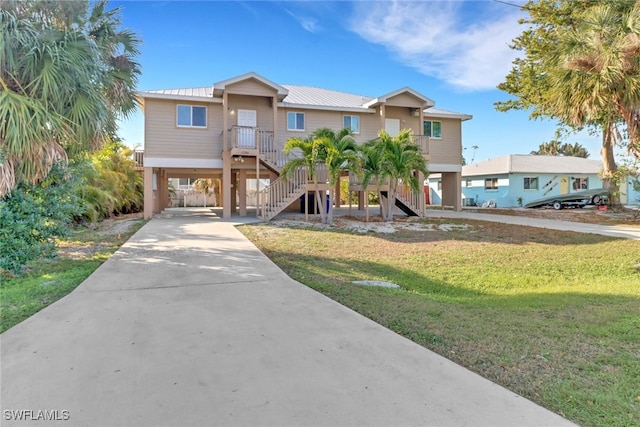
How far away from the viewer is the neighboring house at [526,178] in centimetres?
2906

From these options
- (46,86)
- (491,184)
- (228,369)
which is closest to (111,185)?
(46,86)

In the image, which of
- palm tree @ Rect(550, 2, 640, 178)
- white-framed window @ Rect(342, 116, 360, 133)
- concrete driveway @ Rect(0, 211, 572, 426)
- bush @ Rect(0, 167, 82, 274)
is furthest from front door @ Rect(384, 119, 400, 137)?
concrete driveway @ Rect(0, 211, 572, 426)

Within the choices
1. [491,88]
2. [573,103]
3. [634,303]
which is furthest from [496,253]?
[491,88]

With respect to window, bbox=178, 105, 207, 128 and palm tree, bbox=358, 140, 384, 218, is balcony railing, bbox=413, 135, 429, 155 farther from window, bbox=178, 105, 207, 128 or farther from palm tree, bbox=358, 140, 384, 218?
window, bbox=178, 105, 207, 128

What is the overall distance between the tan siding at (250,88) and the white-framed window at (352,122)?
461 cm

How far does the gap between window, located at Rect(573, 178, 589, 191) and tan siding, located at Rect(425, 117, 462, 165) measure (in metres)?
15.5

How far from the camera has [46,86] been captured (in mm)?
5719

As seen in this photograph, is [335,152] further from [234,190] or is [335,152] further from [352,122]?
[234,190]

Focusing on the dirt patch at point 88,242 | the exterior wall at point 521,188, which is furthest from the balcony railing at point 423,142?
the dirt patch at point 88,242

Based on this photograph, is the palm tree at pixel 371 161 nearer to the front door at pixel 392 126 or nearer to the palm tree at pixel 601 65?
the front door at pixel 392 126

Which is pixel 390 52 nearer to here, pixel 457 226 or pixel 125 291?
pixel 457 226

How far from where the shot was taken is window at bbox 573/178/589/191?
100 ft

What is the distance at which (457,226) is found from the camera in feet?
47.3
